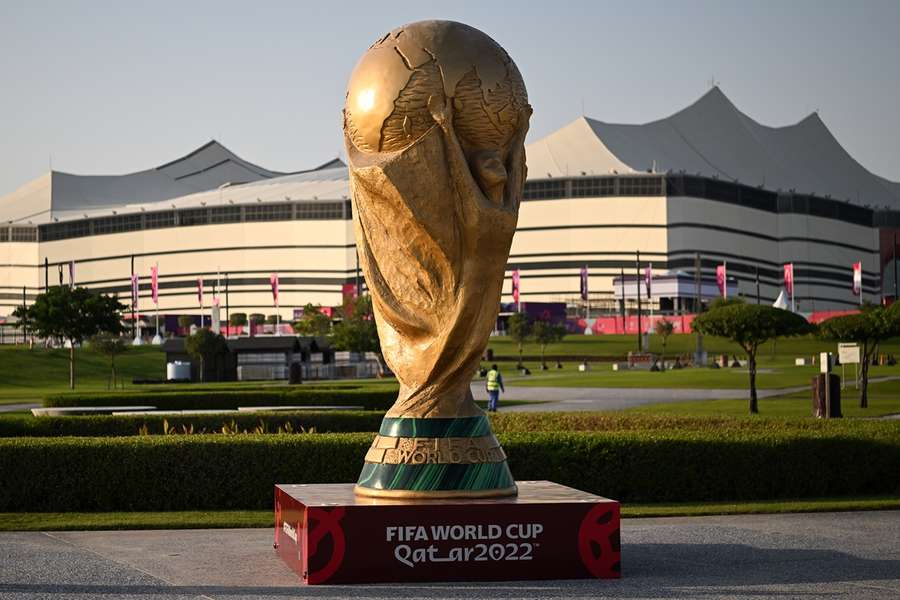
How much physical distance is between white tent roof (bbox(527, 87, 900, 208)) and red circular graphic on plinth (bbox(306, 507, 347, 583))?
118m

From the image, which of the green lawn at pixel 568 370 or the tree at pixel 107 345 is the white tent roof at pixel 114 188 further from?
the tree at pixel 107 345

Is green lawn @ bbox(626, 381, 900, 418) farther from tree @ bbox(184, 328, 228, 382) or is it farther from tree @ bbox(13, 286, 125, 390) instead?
tree @ bbox(13, 286, 125, 390)

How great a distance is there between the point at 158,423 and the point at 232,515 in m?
7.18

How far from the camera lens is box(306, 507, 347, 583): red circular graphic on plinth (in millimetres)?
9648

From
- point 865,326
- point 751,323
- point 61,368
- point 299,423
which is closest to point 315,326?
point 61,368

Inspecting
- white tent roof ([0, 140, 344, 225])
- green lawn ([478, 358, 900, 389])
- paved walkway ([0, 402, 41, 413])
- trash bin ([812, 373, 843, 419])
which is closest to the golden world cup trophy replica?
trash bin ([812, 373, 843, 419])

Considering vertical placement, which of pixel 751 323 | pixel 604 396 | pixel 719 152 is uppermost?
pixel 719 152

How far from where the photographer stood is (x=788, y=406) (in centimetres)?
3469

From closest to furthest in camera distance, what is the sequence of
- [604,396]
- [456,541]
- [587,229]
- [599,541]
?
[456,541]
[599,541]
[604,396]
[587,229]

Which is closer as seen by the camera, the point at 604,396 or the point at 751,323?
the point at 751,323

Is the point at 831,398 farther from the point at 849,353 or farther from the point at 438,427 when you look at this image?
the point at 438,427

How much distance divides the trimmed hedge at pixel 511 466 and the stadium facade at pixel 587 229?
97.6 metres

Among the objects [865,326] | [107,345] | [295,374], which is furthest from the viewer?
[107,345]

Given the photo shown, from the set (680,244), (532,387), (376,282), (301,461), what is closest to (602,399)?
(532,387)
